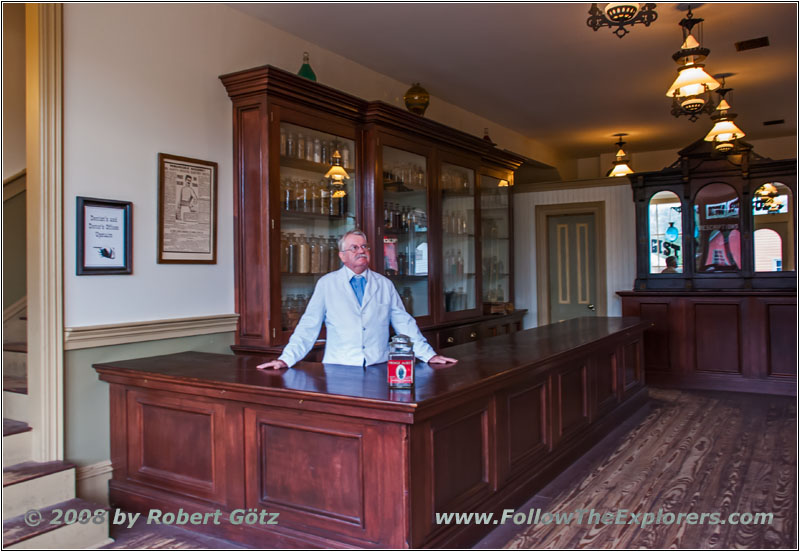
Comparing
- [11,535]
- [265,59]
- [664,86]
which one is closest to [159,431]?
[11,535]

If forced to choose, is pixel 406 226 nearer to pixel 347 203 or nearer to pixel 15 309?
pixel 347 203

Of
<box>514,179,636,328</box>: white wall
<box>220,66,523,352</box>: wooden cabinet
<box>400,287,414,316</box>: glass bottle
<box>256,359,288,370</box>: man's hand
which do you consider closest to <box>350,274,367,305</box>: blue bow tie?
<box>256,359,288,370</box>: man's hand

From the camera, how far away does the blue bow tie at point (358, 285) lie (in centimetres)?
350

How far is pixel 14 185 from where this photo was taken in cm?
437

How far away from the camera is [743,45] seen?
5.22 metres

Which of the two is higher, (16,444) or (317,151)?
(317,151)

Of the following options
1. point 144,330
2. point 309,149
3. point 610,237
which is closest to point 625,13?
point 309,149

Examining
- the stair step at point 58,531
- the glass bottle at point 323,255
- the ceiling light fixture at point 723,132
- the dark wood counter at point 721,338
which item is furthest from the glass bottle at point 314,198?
the dark wood counter at point 721,338

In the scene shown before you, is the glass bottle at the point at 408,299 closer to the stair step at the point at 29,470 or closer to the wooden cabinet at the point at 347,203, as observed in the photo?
the wooden cabinet at the point at 347,203

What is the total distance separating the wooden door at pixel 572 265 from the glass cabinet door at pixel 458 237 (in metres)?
2.41

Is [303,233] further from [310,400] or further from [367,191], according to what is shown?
[310,400]

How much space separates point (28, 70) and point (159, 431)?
200cm

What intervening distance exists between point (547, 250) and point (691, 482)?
4880 millimetres

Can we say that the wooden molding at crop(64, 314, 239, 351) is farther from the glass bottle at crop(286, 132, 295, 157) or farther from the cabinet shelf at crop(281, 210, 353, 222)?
the glass bottle at crop(286, 132, 295, 157)
